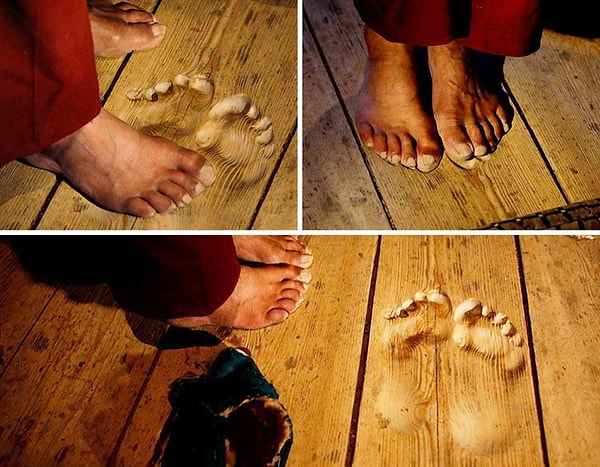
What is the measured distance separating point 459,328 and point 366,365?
0.53 ft

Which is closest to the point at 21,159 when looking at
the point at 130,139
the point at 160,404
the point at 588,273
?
the point at 130,139

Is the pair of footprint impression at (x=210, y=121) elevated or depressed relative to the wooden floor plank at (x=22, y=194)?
elevated

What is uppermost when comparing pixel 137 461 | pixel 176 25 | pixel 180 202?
pixel 176 25

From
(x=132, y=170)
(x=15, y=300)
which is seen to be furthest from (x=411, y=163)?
(x=15, y=300)

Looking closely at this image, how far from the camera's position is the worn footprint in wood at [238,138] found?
3.14ft

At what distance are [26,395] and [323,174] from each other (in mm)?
546

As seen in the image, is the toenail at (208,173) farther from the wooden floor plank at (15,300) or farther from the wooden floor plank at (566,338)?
the wooden floor plank at (566,338)

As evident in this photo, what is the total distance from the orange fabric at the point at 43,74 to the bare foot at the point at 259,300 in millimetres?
332

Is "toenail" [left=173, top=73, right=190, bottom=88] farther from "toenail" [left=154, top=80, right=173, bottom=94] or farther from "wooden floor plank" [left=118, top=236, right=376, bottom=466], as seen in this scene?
"wooden floor plank" [left=118, top=236, right=376, bottom=466]

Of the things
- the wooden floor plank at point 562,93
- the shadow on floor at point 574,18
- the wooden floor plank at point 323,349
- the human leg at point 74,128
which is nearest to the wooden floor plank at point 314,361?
the wooden floor plank at point 323,349

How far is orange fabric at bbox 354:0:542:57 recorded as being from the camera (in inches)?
34.3

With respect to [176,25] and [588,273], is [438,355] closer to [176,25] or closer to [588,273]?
[588,273]

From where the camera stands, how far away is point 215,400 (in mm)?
844

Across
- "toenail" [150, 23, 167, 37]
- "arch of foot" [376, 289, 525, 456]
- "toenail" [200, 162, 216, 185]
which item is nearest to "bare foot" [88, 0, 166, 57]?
"toenail" [150, 23, 167, 37]
